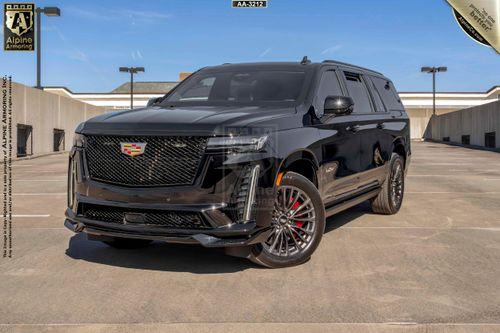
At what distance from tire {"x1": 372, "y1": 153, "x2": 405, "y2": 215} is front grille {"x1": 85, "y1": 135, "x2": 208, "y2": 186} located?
4133 mm

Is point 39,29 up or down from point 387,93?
up

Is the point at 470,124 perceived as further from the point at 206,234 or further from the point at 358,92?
the point at 206,234

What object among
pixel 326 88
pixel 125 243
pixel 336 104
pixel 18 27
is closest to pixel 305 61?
pixel 326 88

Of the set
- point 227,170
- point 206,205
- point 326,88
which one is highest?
point 326,88

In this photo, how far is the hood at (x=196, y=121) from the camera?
4.56m

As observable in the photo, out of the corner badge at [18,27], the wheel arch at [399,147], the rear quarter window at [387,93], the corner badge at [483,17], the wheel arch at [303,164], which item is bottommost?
the wheel arch at [303,164]

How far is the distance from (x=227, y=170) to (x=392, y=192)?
4317mm

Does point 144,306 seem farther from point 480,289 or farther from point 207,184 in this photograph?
point 480,289

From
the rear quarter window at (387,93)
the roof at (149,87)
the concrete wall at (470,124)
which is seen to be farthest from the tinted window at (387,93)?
the roof at (149,87)

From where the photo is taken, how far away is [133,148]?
4660mm

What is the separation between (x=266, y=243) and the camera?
498 cm

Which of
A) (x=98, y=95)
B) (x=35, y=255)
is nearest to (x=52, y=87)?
(x=98, y=95)

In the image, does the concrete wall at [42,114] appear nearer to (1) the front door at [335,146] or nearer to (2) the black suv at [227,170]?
(2) the black suv at [227,170]

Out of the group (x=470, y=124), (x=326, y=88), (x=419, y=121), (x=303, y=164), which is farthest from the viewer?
(x=419, y=121)
